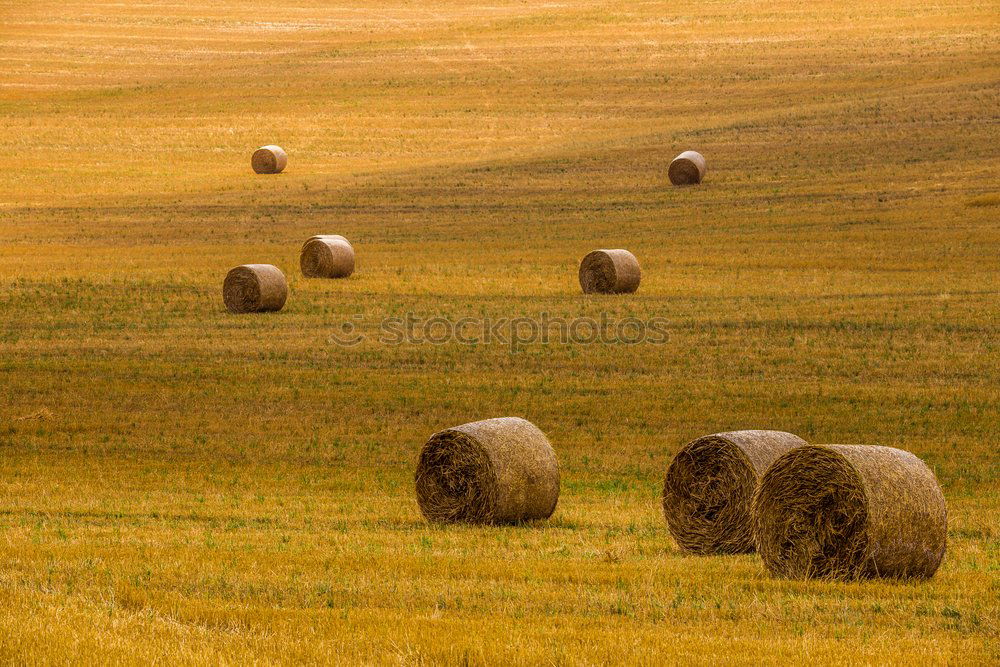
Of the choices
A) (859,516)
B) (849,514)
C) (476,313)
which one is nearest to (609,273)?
(476,313)

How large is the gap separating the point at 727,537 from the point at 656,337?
16724 mm

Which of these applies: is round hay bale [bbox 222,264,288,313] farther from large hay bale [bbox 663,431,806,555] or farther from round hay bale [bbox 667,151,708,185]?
round hay bale [bbox 667,151,708,185]

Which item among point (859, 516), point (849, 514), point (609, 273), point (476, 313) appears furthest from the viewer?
point (609, 273)

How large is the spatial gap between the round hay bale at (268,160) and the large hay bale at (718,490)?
182 feet

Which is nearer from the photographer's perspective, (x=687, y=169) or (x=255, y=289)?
(x=255, y=289)

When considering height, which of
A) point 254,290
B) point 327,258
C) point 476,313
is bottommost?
point 476,313

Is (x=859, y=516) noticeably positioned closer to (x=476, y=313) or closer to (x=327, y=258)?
(x=476, y=313)

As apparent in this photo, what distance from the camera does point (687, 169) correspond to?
60.4m

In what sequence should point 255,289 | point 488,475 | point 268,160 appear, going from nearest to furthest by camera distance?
point 488,475, point 255,289, point 268,160

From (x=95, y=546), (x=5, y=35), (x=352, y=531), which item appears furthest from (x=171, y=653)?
(x=5, y=35)

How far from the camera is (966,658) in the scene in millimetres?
9602

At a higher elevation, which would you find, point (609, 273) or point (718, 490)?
point (609, 273)

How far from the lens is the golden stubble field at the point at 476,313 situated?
440 inches

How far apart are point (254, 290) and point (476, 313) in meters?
5.52
